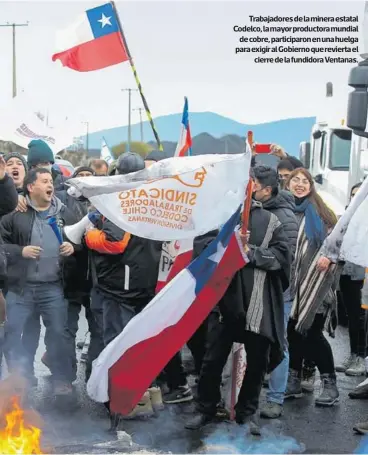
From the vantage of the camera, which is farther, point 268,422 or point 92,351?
point 92,351

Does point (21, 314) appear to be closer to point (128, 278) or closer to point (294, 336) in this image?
point (128, 278)

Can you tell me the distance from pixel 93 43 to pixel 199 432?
4742mm

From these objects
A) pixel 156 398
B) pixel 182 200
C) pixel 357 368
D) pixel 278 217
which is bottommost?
pixel 357 368

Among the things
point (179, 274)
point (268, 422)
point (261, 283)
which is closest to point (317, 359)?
point (268, 422)

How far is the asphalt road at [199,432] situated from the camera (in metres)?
4.99

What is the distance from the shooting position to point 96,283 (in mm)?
6023

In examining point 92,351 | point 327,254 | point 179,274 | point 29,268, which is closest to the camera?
point 179,274

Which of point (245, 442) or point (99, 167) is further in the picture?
point (99, 167)

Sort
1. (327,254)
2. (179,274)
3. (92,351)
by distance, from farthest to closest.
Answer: (92,351)
(327,254)
(179,274)

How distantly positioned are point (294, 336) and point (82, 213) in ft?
6.71

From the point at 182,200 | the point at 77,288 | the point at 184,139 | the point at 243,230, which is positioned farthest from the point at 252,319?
the point at 77,288

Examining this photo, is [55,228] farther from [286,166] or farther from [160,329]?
[286,166]

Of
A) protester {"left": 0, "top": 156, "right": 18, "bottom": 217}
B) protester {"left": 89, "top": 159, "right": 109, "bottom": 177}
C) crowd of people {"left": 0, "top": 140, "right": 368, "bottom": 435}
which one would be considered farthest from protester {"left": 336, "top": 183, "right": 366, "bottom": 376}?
protester {"left": 0, "top": 156, "right": 18, "bottom": 217}

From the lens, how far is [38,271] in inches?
245
